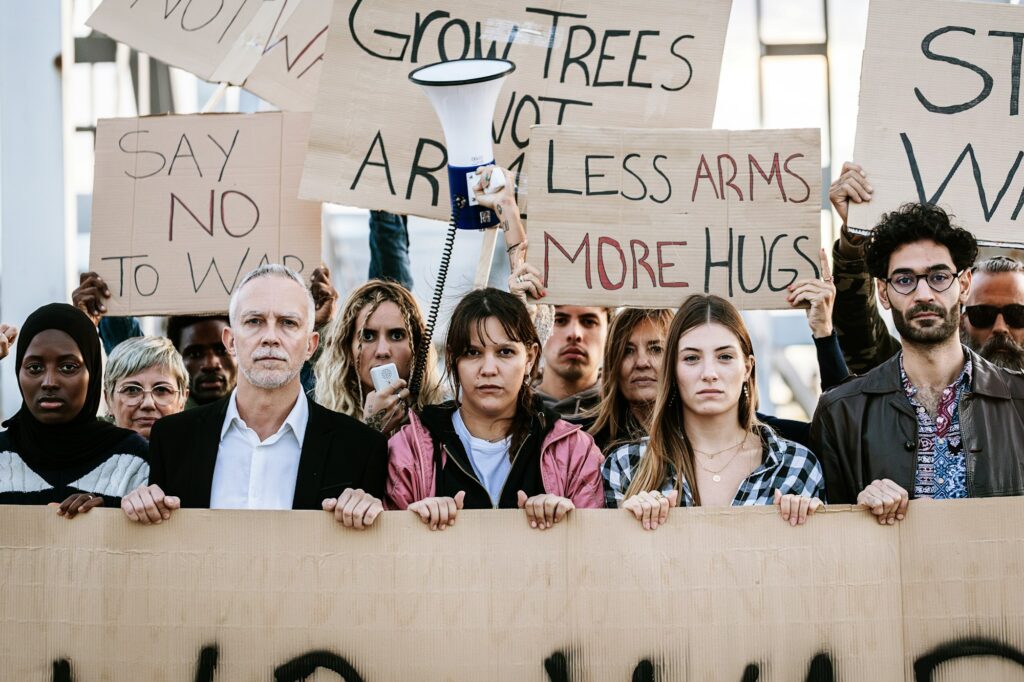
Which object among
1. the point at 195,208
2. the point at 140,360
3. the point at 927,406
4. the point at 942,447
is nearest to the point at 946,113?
the point at 927,406

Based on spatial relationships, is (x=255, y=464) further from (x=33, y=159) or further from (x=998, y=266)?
(x=33, y=159)

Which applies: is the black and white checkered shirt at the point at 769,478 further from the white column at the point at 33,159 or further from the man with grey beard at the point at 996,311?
the white column at the point at 33,159

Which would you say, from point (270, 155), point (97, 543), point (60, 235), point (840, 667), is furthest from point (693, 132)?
point (60, 235)

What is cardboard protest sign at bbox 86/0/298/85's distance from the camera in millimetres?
4539

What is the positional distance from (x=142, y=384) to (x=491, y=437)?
53.6 inches

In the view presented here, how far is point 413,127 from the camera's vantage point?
4.20 meters

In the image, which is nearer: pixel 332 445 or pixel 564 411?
pixel 332 445

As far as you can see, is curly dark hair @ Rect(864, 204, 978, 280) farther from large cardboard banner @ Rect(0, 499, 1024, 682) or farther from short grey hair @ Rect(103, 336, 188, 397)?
short grey hair @ Rect(103, 336, 188, 397)

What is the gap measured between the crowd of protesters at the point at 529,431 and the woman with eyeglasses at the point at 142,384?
0.58 metres

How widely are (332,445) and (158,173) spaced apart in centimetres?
156

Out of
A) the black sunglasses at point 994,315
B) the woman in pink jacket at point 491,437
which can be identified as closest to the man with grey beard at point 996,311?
the black sunglasses at point 994,315

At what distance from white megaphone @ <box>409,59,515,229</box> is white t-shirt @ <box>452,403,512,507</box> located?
677 millimetres

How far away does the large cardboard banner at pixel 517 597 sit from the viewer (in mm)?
2984

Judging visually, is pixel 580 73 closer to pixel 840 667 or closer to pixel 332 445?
pixel 332 445
